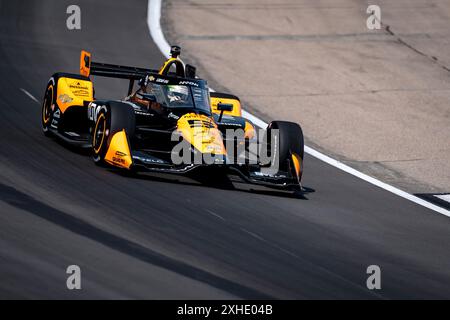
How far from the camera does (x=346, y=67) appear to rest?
76.6 feet

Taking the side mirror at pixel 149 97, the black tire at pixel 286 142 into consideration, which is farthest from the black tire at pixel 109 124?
the black tire at pixel 286 142

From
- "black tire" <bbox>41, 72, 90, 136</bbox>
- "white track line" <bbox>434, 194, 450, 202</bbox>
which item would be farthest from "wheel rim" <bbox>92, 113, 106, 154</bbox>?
"white track line" <bbox>434, 194, 450, 202</bbox>

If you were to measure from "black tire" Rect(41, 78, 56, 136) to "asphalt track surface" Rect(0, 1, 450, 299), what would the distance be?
0.25 m

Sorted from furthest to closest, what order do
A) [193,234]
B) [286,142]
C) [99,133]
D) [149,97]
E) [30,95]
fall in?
[30,95] → [149,97] → [286,142] → [99,133] → [193,234]

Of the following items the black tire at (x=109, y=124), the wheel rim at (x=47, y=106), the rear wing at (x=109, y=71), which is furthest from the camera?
the rear wing at (x=109, y=71)

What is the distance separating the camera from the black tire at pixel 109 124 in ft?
A: 46.4

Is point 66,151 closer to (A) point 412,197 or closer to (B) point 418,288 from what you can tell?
(A) point 412,197

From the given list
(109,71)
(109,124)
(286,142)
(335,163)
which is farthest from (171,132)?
(335,163)

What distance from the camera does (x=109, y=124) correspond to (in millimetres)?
14234

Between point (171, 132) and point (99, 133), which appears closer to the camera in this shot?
point (171, 132)

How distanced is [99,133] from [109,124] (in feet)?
2.09

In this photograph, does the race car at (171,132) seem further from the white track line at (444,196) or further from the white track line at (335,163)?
the white track line at (444,196)

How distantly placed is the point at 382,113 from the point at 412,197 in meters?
4.95

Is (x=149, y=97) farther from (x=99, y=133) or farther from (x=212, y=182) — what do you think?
(x=212, y=182)
